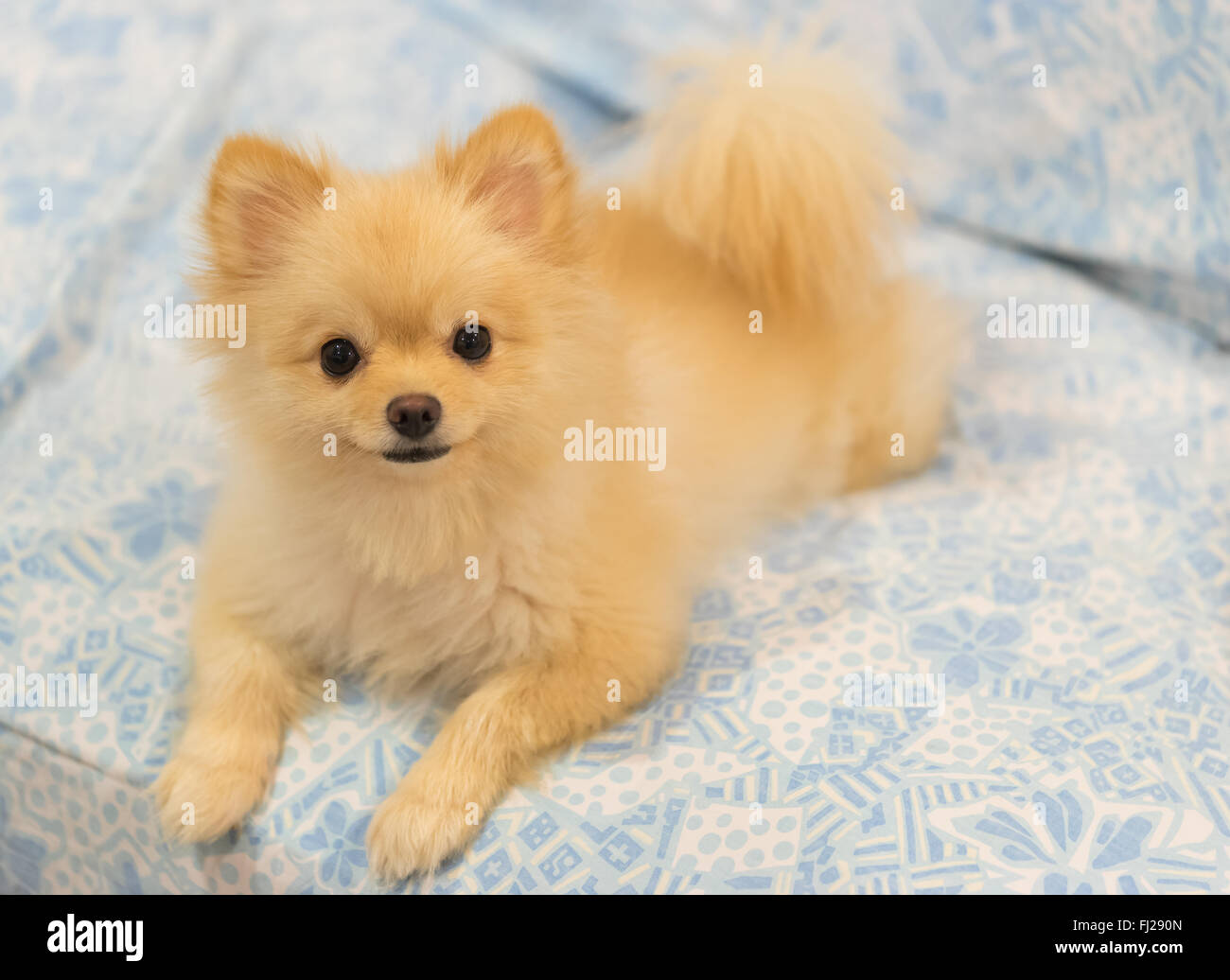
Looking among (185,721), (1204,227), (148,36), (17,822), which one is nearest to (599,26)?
(148,36)

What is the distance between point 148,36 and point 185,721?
232 cm

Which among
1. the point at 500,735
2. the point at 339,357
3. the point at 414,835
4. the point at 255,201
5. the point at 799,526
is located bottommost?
the point at 414,835

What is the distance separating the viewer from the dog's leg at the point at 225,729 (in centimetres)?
172

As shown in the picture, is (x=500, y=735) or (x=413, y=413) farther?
(x=500, y=735)

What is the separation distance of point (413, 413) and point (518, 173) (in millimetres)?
484

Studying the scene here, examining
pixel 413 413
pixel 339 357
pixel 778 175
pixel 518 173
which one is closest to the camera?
pixel 413 413

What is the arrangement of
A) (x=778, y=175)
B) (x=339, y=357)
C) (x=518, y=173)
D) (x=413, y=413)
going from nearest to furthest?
(x=413, y=413)
(x=339, y=357)
(x=518, y=173)
(x=778, y=175)

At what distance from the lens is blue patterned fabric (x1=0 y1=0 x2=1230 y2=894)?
1.72 meters

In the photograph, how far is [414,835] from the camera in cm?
165

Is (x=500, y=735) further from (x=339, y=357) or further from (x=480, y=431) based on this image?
(x=339, y=357)

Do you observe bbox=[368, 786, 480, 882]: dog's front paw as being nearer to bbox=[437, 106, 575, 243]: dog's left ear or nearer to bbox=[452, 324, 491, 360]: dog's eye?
bbox=[452, 324, 491, 360]: dog's eye

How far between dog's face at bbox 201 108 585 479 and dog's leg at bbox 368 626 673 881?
0.44 metres

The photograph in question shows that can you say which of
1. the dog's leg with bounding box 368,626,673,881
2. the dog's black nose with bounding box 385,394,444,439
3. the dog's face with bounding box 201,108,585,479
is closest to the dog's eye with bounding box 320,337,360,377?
the dog's face with bounding box 201,108,585,479

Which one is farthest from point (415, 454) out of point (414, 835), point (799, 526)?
point (799, 526)
